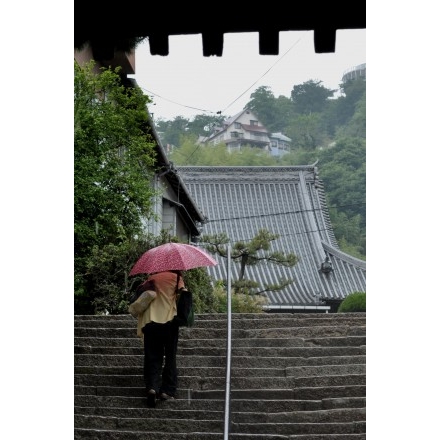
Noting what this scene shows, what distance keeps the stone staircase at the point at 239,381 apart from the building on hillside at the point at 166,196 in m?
6.24

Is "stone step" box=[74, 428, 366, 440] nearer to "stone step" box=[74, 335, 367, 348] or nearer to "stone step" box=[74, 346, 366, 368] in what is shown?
"stone step" box=[74, 346, 366, 368]

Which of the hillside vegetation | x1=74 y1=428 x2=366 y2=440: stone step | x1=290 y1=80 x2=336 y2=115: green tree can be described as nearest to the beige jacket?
x1=74 y1=428 x2=366 y2=440: stone step

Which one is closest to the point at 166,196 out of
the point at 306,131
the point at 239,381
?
the point at 239,381

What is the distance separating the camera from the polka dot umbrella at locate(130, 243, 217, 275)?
841 centimetres

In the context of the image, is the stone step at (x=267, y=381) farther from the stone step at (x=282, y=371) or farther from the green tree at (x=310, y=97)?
the green tree at (x=310, y=97)

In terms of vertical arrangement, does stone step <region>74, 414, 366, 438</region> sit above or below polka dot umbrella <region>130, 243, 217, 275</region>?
below

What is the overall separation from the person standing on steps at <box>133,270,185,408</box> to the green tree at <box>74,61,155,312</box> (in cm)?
491

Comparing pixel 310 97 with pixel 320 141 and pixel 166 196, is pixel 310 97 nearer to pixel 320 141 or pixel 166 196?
pixel 320 141

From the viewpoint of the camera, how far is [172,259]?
847 cm

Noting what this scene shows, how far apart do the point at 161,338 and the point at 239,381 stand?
0.74m

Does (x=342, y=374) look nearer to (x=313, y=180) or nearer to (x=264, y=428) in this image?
(x=264, y=428)

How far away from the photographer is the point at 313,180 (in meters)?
32.2

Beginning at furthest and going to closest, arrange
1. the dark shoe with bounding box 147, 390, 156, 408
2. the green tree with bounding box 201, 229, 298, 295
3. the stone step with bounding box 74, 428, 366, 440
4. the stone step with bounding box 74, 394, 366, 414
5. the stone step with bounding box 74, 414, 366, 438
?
the green tree with bounding box 201, 229, 298, 295
the dark shoe with bounding box 147, 390, 156, 408
the stone step with bounding box 74, 394, 366, 414
the stone step with bounding box 74, 414, 366, 438
the stone step with bounding box 74, 428, 366, 440

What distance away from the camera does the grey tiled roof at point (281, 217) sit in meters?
28.0
